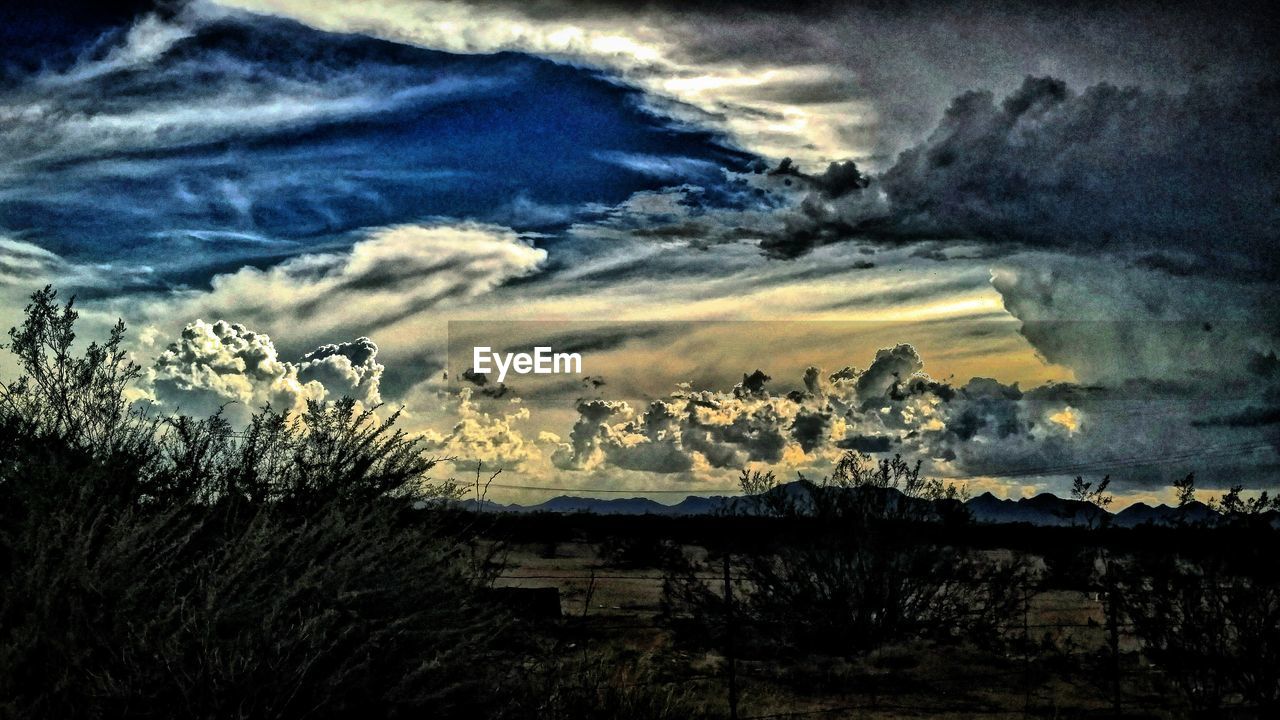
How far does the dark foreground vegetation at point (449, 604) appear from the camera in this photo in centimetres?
747

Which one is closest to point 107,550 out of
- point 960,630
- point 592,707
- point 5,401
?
point 5,401

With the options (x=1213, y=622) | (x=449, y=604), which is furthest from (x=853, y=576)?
(x=449, y=604)

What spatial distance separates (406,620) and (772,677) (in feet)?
36.7

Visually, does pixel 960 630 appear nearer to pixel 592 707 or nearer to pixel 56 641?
pixel 592 707

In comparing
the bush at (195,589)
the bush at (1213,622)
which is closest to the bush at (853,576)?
the bush at (1213,622)

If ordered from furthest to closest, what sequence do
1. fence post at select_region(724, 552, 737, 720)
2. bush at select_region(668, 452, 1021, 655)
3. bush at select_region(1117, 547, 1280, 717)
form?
1. bush at select_region(668, 452, 1021, 655)
2. bush at select_region(1117, 547, 1280, 717)
3. fence post at select_region(724, 552, 737, 720)

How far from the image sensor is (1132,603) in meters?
15.7

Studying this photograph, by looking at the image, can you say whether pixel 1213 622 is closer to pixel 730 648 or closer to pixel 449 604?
pixel 730 648

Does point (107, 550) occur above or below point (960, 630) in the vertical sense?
above

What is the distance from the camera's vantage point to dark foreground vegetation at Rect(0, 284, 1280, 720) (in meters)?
7.47

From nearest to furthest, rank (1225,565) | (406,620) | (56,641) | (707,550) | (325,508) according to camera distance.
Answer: (56,641)
(406,620)
(325,508)
(1225,565)
(707,550)

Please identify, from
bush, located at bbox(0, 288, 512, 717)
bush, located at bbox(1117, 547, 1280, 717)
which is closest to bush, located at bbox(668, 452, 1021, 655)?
bush, located at bbox(1117, 547, 1280, 717)

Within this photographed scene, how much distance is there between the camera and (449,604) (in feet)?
31.8

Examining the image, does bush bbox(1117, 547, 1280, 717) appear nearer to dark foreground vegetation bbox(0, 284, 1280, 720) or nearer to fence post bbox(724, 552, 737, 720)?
dark foreground vegetation bbox(0, 284, 1280, 720)
